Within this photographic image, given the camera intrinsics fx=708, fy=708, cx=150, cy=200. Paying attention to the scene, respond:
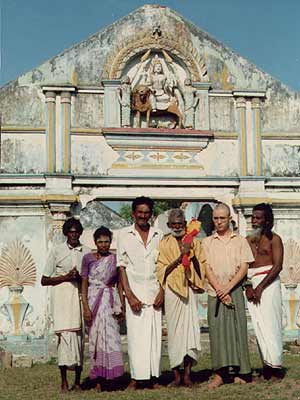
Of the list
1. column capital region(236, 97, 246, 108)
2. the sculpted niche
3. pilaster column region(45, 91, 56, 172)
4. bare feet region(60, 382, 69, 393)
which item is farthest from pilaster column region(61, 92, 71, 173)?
bare feet region(60, 382, 69, 393)

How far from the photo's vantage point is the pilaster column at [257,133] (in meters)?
12.4

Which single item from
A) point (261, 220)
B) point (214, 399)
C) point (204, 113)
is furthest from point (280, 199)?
point (214, 399)

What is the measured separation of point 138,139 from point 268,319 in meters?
5.90

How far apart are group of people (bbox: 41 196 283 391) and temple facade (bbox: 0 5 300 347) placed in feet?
16.5

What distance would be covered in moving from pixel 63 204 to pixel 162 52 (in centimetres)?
323

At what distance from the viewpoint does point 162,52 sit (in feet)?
40.8

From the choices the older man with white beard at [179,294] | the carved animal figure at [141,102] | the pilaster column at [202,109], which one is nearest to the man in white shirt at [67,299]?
the older man with white beard at [179,294]

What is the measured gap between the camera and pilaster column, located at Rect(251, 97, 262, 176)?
12352 millimetres

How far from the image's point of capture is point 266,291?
22.1 ft

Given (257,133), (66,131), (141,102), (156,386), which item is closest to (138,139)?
(141,102)

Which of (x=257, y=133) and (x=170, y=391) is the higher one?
(x=257, y=133)

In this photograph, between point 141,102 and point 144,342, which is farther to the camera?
point 141,102

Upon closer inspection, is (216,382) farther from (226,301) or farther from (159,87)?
(159,87)

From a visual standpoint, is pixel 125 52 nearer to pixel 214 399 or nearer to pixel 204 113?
pixel 204 113
